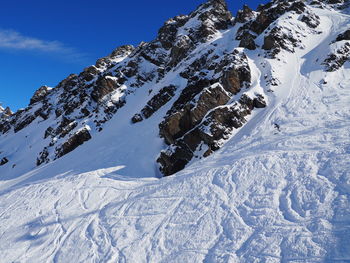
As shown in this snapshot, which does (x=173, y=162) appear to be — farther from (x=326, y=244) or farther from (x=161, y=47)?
(x=161, y=47)

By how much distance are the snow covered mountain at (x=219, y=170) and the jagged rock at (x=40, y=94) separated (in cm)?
4707

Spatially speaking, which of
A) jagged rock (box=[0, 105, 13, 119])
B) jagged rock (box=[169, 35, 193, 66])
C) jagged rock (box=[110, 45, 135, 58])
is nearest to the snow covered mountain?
jagged rock (box=[169, 35, 193, 66])

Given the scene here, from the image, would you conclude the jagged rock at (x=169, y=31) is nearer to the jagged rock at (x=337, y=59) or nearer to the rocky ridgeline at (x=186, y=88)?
the rocky ridgeline at (x=186, y=88)

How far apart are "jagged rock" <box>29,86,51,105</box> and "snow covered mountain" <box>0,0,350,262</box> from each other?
47.1m

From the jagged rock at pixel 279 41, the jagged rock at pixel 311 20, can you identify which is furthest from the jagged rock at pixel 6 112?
the jagged rock at pixel 311 20

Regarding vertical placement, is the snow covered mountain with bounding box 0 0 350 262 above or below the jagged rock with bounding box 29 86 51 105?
below

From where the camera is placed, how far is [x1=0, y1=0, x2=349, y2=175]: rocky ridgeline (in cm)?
2022

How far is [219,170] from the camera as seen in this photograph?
14.2 metres

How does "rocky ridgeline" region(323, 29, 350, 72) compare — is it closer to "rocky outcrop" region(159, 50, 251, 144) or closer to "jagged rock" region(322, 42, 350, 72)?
"jagged rock" region(322, 42, 350, 72)

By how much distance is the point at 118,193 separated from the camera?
52.3 feet

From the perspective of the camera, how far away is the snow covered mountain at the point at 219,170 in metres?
9.36

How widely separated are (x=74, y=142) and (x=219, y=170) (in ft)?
84.6

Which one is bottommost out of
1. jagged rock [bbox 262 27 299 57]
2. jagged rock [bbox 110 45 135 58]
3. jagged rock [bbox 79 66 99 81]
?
jagged rock [bbox 262 27 299 57]

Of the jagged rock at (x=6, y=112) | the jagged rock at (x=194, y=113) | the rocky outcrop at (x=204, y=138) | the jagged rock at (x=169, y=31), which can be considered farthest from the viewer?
the jagged rock at (x=6, y=112)
